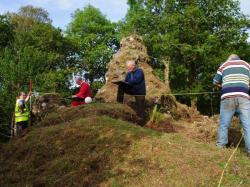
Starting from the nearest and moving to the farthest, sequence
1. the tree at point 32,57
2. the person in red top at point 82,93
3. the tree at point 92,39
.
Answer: the person in red top at point 82,93 → the tree at point 32,57 → the tree at point 92,39

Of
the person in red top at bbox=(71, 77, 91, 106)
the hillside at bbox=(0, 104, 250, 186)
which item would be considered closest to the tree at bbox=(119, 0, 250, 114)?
the person in red top at bbox=(71, 77, 91, 106)

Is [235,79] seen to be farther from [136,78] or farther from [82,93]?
[82,93]

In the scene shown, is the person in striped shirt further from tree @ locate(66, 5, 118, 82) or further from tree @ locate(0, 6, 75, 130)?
tree @ locate(66, 5, 118, 82)

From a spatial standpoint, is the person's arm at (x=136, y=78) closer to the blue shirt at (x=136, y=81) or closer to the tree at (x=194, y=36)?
the blue shirt at (x=136, y=81)

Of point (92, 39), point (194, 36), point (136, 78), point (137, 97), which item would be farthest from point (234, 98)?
point (92, 39)

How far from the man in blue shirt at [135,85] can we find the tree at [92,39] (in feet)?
113

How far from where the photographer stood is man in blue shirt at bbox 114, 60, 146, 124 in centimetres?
1132

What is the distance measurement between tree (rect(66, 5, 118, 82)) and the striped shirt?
37589mm

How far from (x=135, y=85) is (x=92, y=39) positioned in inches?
1462

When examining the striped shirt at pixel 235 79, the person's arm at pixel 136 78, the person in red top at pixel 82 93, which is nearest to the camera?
the striped shirt at pixel 235 79

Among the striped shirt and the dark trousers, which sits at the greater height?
the striped shirt

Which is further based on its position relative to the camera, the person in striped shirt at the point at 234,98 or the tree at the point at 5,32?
the tree at the point at 5,32

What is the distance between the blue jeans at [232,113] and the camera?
8.34 meters

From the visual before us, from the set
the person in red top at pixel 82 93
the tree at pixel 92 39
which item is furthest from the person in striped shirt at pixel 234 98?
the tree at pixel 92 39
